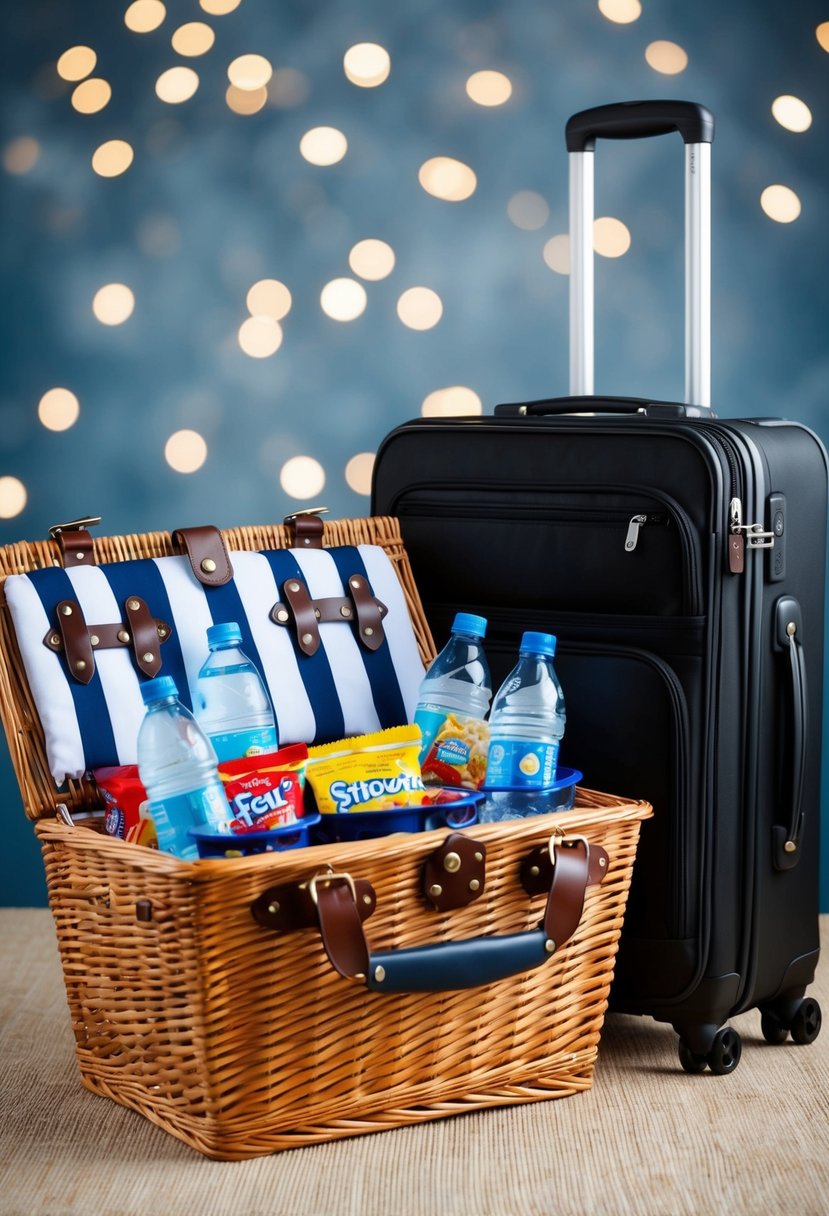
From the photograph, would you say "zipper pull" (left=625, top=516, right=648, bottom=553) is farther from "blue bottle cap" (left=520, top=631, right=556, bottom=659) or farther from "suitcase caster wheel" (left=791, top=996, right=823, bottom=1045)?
"suitcase caster wheel" (left=791, top=996, right=823, bottom=1045)

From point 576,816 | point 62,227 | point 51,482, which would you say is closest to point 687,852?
point 576,816

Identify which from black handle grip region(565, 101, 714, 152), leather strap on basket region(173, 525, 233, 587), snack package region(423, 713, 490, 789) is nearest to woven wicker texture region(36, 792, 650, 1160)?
snack package region(423, 713, 490, 789)

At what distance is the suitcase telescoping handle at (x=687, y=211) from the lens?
1.67 meters

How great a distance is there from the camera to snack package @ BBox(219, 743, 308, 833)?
1.32 meters

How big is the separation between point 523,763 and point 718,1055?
408mm

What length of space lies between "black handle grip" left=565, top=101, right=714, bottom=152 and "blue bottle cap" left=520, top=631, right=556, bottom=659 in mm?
641

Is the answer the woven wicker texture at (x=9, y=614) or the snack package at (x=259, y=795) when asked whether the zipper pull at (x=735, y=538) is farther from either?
the snack package at (x=259, y=795)

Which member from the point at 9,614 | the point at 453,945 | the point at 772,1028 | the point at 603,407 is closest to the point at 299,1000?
the point at 453,945

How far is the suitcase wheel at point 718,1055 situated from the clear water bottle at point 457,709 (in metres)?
0.38

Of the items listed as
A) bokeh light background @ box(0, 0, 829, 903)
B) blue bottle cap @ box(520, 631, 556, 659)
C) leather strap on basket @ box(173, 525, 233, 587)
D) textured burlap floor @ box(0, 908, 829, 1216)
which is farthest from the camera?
bokeh light background @ box(0, 0, 829, 903)

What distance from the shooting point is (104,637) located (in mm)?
1481

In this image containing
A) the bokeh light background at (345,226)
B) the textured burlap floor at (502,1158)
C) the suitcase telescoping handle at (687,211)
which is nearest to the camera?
the textured burlap floor at (502,1158)

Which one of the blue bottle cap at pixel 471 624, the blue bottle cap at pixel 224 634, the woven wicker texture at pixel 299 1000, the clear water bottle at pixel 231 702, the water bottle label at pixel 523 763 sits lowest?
the woven wicker texture at pixel 299 1000

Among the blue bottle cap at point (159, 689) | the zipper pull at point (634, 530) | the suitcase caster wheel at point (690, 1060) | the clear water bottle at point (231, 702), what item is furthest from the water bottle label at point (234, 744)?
the suitcase caster wheel at point (690, 1060)
